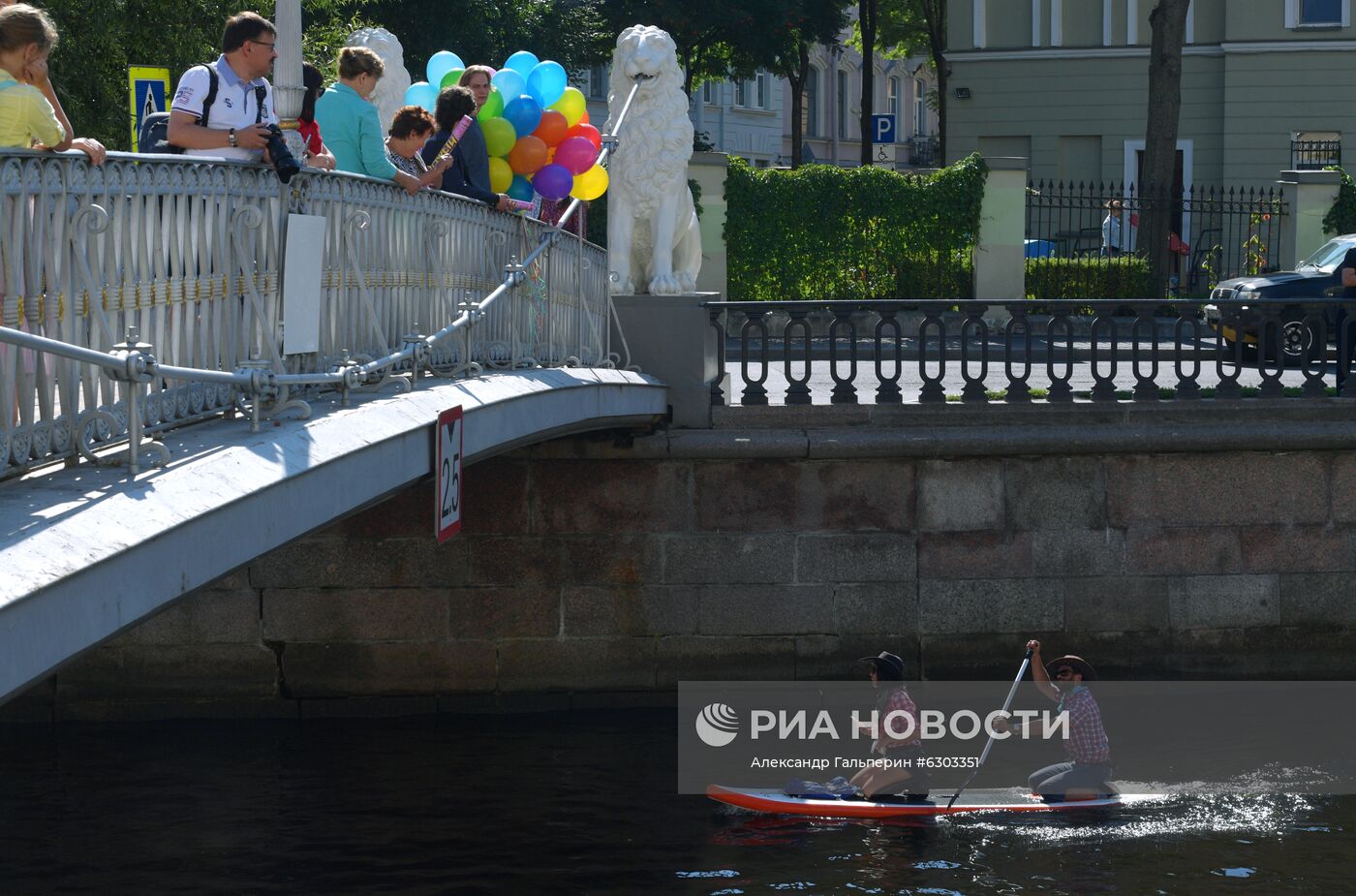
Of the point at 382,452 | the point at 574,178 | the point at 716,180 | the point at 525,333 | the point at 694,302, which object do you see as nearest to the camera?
the point at 382,452

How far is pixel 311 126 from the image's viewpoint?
750 cm

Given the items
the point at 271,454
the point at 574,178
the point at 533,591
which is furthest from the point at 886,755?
the point at 271,454

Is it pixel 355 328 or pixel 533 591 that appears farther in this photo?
pixel 533 591

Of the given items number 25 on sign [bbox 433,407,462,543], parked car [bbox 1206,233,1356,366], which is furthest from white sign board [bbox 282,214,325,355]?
parked car [bbox 1206,233,1356,366]

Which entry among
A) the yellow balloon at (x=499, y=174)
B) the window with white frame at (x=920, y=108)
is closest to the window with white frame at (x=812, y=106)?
the window with white frame at (x=920, y=108)

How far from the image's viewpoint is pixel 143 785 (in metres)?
11.5

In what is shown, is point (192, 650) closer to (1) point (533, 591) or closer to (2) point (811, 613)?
(1) point (533, 591)

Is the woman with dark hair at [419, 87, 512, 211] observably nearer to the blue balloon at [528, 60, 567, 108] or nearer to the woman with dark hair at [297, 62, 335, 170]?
the blue balloon at [528, 60, 567, 108]

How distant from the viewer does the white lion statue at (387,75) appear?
13.9 metres

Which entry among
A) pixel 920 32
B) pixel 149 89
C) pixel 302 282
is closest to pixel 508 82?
pixel 149 89

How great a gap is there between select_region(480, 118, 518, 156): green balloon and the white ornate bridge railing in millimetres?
623

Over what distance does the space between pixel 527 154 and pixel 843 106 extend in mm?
52230

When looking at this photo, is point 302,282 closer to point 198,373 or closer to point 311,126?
point 311,126

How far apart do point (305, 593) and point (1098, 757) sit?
198 inches
